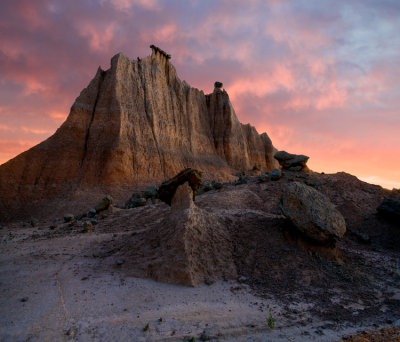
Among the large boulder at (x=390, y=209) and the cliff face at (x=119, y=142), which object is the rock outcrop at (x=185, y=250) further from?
the cliff face at (x=119, y=142)

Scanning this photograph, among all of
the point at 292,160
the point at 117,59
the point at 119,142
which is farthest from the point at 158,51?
the point at 292,160

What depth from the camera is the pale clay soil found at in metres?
4.18

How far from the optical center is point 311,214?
287 inches

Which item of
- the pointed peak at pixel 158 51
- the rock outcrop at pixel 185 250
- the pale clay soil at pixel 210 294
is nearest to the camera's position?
the pale clay soil at pixel 210 294

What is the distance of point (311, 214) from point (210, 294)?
3.57m

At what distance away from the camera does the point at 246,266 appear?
6.53 metres

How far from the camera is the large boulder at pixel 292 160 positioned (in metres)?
15.7

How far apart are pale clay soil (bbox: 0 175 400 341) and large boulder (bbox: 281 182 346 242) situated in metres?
0.51

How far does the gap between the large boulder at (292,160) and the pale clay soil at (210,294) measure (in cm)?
734

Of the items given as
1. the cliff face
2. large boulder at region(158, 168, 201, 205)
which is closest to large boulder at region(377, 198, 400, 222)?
large boulder at region(158, 168, 201, 205)

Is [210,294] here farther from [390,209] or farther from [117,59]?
[117,59]

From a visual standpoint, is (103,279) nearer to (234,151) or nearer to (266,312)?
(266,312)

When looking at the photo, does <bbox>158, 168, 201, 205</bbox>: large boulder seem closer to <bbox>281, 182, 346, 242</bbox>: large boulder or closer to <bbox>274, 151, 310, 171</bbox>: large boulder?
<bbox>281, 182, 346, 242</bbox>: large boulder

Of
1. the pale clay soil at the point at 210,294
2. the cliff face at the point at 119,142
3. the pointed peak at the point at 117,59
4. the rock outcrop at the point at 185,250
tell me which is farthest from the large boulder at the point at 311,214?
the pointed peak at the point at 117,59
